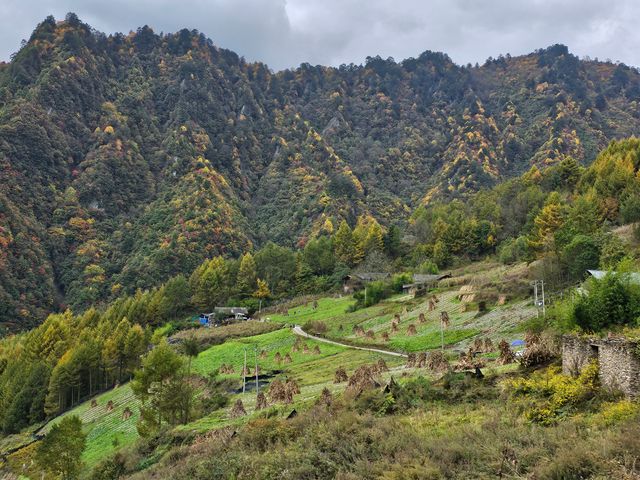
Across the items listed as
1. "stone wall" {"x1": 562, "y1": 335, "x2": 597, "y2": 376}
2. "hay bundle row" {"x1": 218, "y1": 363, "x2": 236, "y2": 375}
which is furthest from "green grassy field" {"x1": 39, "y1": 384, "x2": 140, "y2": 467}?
"stone wall" {"x1": 562, "y1": 335, "x2": 597, "y2": 376}

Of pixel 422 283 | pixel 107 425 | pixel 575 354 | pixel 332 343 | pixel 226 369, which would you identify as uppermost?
pixel 575 354

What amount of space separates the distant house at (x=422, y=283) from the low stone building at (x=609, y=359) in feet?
162

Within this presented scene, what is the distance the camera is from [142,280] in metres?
126

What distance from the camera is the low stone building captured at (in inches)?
636

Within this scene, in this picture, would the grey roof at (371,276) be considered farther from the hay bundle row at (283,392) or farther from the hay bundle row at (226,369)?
the hay bundle row at (283,392)

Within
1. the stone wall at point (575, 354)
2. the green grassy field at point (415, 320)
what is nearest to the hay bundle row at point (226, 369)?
the green grassy field at point (415, 320)

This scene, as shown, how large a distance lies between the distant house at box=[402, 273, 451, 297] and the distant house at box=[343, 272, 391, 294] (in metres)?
9.40

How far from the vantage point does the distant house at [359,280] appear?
8950cm

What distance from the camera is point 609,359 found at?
17.3 m

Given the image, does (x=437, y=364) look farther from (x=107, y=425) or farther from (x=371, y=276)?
(x=371, y=276)

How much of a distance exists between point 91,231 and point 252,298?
8884 cm

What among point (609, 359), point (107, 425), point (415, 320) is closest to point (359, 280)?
point (415, 320)

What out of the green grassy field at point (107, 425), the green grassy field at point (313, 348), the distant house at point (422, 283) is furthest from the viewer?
the distant house at point (422, 283)

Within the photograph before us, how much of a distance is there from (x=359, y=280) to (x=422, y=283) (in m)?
18.0
